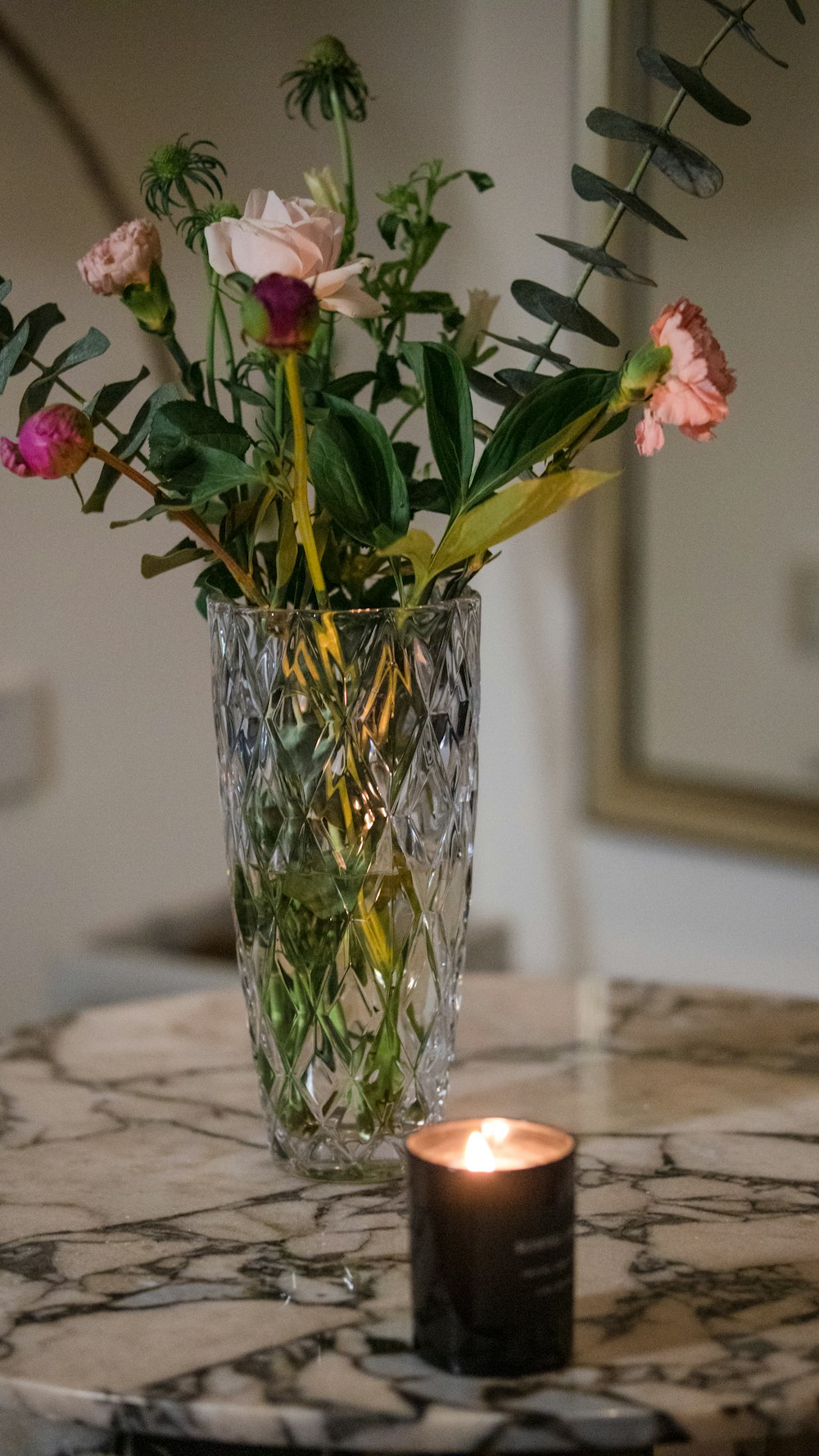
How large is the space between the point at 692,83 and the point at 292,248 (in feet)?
0.74

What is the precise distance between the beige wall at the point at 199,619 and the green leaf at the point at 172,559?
89 centimetres

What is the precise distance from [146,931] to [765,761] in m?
0.69

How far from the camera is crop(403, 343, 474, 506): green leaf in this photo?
2.11 ft

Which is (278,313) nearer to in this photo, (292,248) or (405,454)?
(292,248)

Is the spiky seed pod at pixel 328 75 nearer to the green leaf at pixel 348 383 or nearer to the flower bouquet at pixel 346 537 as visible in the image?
the flower bouquet at pixel 346 537

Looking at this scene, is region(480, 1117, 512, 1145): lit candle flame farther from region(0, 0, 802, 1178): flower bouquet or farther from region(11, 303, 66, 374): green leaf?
region(11, 303, 66, 374): green leaf

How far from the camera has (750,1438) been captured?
0.52 meters

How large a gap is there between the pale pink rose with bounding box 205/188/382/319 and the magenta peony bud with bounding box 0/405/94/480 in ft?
0.28

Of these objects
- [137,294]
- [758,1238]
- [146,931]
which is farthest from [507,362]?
[758,1238]

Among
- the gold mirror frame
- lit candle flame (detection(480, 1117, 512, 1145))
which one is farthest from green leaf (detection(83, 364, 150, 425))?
the gold mirror frame

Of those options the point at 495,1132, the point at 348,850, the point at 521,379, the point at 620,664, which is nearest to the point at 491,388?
the point at 521,379

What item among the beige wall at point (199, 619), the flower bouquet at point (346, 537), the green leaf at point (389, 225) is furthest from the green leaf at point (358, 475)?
the beige wall at point (199, 619)

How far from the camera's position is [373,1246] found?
0.65 m

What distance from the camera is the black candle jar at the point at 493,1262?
20.1 inches
